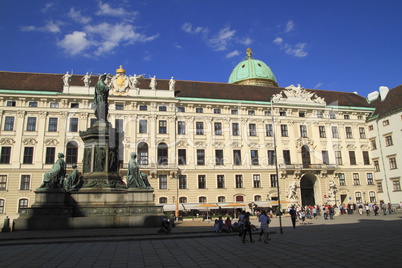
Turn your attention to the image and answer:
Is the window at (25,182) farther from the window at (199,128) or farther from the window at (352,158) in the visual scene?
the window at (352,158)

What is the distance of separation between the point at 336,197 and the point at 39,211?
1687 inches

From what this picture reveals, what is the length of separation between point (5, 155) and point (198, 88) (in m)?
28.0

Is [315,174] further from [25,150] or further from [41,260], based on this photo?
[41,260]

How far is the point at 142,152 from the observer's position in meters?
45.4

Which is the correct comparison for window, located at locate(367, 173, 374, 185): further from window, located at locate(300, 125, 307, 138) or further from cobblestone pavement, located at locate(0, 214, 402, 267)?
cobblestone pavement, located at locate(0, 214, 402, 267)

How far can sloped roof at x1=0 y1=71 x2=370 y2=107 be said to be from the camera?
45500 mm

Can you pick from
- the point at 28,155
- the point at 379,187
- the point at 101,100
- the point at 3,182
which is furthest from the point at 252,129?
the point at 3,182

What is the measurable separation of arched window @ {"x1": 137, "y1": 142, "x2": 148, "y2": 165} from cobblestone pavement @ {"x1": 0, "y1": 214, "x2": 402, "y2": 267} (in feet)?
92.6

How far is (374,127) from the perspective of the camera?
5247 cm

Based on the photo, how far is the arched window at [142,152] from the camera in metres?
44.8

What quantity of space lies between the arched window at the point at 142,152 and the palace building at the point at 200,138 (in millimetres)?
133

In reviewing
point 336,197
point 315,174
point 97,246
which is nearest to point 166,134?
point 315,174

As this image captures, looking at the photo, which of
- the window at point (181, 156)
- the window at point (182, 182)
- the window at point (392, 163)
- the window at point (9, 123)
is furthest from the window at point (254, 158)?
the window at point (9, 123)

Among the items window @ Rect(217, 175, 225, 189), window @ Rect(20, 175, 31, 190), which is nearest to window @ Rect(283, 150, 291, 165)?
window @ Rect(217, 175, 225, 189)
